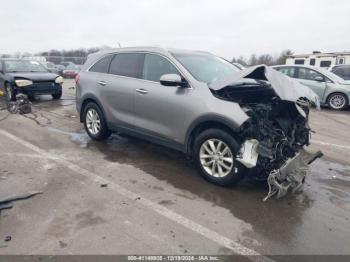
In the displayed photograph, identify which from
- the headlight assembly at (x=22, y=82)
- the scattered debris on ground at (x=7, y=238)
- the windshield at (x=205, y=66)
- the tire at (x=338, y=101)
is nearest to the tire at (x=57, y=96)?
the headlight assembly at (x=22, y=82)

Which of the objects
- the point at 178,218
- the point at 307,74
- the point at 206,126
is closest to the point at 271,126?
the point at 206,126

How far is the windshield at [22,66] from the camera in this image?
11250 mm

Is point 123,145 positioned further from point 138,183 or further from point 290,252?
point 290,252

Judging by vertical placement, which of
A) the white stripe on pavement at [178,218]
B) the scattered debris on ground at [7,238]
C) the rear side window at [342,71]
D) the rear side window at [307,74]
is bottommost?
the scattered debris on ground at [7,238]

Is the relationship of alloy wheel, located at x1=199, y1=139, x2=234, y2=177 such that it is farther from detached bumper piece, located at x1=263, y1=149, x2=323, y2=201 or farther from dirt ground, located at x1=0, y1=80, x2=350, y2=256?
detached bumper piece, located at x1=263, y1=149, x2=323, y2=201

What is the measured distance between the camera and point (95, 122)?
243 inches

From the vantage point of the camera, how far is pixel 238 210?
11.9 ft

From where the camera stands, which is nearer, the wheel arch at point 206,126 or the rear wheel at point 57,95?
the wheel arch at point 206,126

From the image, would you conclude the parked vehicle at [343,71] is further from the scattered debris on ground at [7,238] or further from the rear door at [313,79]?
the scattered debris on ground at [7,238]

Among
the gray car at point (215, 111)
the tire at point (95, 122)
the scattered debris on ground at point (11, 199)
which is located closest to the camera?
the scattered debris on ground at point (11, 199)

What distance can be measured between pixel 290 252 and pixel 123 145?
3.89 m

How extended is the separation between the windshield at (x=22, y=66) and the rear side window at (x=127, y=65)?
7194 mm

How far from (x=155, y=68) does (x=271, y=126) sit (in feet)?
6.88

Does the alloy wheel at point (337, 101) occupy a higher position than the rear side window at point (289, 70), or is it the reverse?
the rear side window at point (289, 70)
